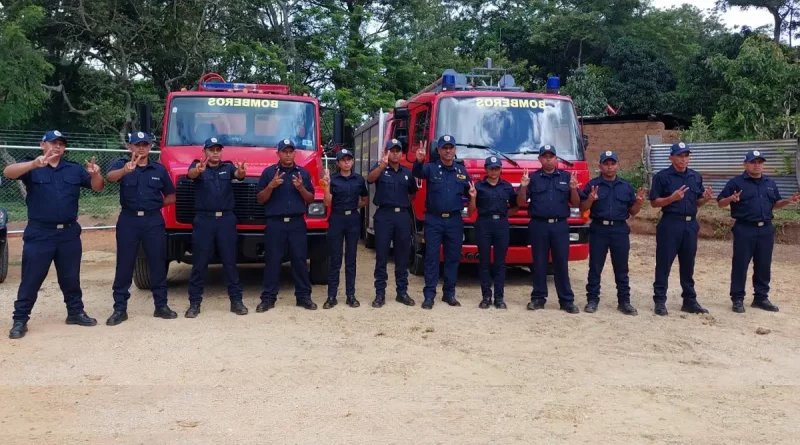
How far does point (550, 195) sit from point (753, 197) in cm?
213

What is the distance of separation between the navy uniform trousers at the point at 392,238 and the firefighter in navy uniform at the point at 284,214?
0.79 metres

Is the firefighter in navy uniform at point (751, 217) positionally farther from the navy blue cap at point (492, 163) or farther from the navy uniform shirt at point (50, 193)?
the navy uniform shirt at point (50, 193)

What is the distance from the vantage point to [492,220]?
7621mm

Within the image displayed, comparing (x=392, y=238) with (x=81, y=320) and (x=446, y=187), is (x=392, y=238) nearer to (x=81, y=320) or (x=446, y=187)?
(x=446, y=187)

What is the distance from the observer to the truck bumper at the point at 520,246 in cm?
848

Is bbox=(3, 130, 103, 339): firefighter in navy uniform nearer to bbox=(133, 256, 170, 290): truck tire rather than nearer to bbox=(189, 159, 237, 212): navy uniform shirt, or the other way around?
bbox=(189, 159, 237, 212): navy uniform shirt

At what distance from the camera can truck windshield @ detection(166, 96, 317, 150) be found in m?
8.36

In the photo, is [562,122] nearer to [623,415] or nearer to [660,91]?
[623,415]

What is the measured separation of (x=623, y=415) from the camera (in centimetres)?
450

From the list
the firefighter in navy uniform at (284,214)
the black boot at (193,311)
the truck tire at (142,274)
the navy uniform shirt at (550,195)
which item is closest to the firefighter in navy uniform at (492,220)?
the navy uniform shirt at (550,195)

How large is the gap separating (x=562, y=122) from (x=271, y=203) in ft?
12.6

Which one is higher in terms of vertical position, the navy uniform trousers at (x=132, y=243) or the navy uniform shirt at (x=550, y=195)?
the navy uniform shirt at (x=550, y=195)

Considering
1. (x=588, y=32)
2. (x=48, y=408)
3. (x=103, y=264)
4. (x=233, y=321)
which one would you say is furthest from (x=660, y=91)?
(x=48, y=408)

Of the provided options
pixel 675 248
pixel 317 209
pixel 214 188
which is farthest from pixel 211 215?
pixel 675 248
